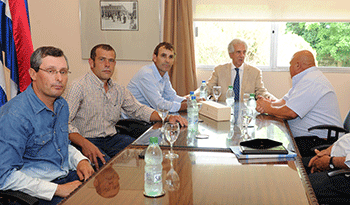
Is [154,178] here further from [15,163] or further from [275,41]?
[275,41]

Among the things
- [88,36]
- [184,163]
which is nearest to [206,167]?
[184,163]

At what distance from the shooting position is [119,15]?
508 cm

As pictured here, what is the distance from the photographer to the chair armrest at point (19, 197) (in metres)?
1.34

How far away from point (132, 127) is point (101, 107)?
0.32m

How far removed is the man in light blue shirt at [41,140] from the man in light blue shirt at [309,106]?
1774 millimetres

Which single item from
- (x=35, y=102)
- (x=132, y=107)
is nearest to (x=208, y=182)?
(x=35, y=102)

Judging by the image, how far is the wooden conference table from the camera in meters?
1.27

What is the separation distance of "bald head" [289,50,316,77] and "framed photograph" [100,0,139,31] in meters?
2.60

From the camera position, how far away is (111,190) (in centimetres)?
136

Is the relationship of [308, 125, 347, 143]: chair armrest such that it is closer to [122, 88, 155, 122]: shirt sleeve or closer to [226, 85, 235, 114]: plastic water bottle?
[226, 85, 235, 114]: plastic water bottle

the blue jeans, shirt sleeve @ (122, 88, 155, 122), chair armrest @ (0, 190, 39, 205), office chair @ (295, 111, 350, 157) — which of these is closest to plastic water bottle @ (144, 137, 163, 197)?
chair armrest @ (0, 190, 39, 205)

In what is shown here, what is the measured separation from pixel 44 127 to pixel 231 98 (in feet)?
6.12

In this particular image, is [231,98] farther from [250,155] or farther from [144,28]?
[144,28]

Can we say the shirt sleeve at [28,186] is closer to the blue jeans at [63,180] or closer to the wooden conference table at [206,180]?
the blue jeans at [63,180]
